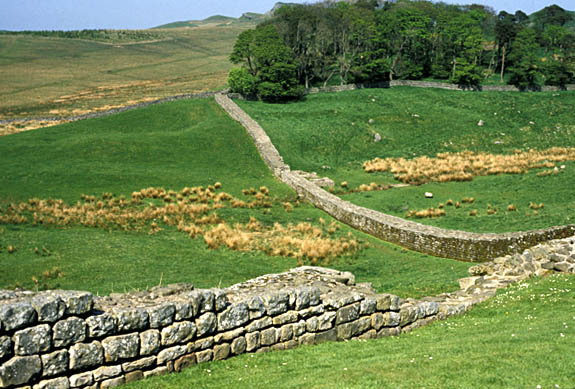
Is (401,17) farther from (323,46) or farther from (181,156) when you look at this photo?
(181,156)

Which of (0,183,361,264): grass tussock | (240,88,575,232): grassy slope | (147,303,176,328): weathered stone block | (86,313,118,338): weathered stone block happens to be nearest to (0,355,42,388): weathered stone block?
(86,313,118,338): weathered stone block

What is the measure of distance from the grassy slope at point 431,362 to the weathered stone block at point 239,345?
160 millimetres

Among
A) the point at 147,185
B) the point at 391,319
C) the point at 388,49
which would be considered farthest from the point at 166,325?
the point at 388,49

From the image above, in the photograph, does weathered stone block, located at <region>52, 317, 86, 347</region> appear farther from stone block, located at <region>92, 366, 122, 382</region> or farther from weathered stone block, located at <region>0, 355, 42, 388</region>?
stone block, located at <region>92, 366, 122, 382</region>

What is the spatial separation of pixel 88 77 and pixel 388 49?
3706 inches

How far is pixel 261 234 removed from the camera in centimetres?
2623

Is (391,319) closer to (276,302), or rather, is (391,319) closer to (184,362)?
(276,302)

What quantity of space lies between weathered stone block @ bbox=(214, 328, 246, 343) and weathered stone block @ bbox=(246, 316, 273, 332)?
18cm

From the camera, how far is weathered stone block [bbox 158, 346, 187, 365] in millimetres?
9406

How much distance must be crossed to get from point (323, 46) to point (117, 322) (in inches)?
2905

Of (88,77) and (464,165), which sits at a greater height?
(88,77)

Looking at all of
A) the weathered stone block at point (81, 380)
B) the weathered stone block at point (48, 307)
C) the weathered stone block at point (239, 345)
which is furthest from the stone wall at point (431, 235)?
the weathered stone block at point (48, 307)

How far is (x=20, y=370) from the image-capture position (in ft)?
26.2

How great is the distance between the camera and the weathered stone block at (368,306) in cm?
1206
